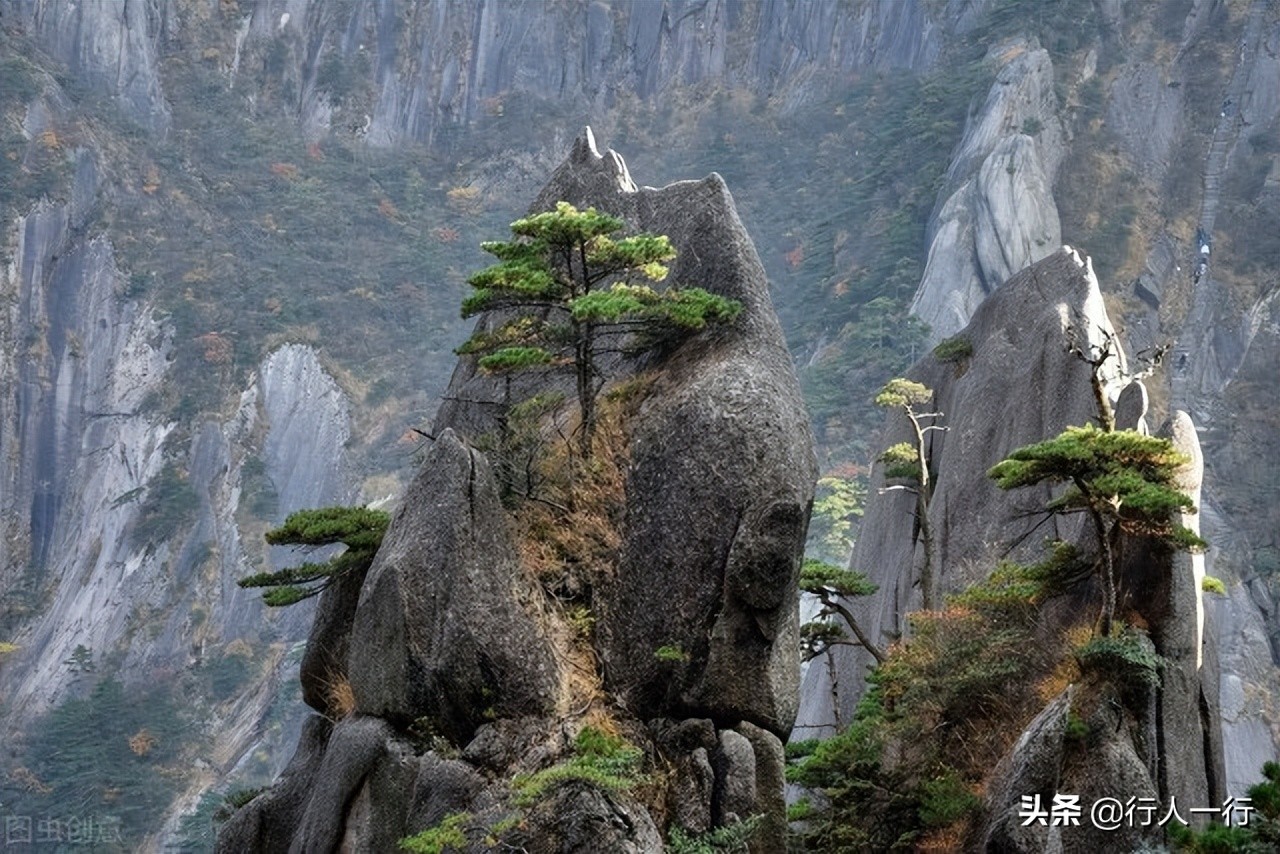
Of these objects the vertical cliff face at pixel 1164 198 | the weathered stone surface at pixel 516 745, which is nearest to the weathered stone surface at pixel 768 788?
the weathered stone surface at pixel 516 745

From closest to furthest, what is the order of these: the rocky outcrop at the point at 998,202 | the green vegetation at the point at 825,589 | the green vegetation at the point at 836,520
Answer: the green vegetation at the point at 825,589 → the green vegetation at the point at 836,520 → the rocky outcrop at the point at 998,202

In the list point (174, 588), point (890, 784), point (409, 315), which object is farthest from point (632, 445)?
point (409, 315)

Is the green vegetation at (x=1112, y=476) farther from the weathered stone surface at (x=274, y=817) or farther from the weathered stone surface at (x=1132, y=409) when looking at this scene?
the weathered stone surface at (x=274, y=817)

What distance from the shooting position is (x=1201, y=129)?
49031mm

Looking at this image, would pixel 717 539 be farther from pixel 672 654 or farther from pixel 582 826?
pixel 582 826

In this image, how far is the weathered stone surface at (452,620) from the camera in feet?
38.6

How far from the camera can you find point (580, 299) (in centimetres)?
1268

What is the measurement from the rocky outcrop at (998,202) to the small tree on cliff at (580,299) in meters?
33.0

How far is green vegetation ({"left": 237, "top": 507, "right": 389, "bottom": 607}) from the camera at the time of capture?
1373 cm

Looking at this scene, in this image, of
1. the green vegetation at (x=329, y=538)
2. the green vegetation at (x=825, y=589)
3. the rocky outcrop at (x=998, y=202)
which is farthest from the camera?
the rocky outcrop at (x=998, y=202)

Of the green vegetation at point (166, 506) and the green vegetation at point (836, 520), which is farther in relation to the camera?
the green vegetation at point (166, 506)

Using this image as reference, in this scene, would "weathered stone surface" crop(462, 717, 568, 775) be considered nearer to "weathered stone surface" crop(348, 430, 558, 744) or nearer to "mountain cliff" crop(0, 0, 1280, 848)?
"weathered stone surface" crop(348, 430, 558, 744)

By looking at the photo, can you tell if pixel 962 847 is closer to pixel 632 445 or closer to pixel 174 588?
pixel 632 445

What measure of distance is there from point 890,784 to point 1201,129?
40.2m
